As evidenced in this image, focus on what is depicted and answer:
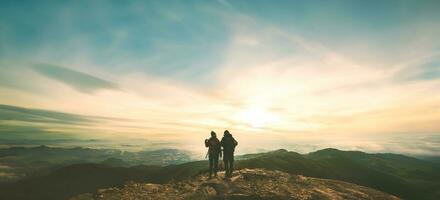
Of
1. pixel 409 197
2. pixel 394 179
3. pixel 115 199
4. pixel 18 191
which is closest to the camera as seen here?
pixel 115 199

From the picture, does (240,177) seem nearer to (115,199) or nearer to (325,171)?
(115,199)

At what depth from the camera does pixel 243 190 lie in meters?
21.5

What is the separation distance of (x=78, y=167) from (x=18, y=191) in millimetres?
17563

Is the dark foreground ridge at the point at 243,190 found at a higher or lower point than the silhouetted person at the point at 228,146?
lower

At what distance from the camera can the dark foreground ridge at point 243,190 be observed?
68.4 feet

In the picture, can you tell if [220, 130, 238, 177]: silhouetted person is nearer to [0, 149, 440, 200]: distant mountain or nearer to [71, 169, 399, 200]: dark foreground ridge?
[71, 169, 399, 200]: dark foreground ridge

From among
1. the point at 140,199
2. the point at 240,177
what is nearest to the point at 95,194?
the point at 140,199

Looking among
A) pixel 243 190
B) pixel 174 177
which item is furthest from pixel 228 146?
pixel 174 177

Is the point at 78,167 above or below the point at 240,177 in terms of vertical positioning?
below

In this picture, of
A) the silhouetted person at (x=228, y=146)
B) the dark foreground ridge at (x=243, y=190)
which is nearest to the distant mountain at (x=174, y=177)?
the silhouetted person at (x=228, y=146)

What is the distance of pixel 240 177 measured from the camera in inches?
995

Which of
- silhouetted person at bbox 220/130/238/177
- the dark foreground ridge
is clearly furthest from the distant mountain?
the dark foreground ridge

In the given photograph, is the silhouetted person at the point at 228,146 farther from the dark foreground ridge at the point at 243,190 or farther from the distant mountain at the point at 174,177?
the distant mountain at the point at 174,177

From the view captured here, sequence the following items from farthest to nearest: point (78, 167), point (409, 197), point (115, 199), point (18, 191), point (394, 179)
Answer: point (394, 179) < point (409, 197) < point (78, 167) < point (18, 191) < point (115, 199)
